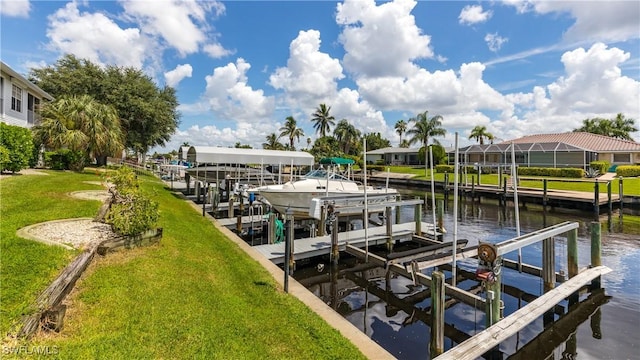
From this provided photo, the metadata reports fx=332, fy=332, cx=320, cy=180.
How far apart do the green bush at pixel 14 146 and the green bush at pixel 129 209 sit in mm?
11402

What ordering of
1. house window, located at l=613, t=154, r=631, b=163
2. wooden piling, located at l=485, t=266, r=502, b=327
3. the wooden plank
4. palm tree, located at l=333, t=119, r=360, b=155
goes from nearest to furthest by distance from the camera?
1. the wooden plank
2. wooden piling, located at l=485, t=266, r=502, b=327
3. house window, located at l=613, t=154, r=631, b=163
4. palm tree, located at l=333, t=119, r=360, b=155


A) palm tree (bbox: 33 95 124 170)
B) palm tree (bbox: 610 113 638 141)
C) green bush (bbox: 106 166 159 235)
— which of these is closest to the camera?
green bush (bbox: 106 166 159 235)

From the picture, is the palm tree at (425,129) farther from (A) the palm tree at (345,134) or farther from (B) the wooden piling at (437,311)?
(B) the wooden piling at (437,311)

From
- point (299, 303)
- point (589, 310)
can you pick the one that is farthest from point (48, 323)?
point (589, 310)

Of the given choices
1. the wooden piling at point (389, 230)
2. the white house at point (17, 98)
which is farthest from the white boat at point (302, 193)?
the white house at point (17, 98)

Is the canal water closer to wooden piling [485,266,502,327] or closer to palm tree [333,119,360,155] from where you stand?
wooden piling [485,266,502,327]

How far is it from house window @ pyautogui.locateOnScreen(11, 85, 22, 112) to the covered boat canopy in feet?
45.4

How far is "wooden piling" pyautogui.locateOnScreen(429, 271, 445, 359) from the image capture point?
5.68 meters

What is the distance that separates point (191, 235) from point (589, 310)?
1094 centimetres

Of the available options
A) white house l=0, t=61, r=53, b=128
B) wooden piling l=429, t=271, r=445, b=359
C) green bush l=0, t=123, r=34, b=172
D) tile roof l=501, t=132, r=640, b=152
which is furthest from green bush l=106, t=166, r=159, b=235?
tile roof l=501, t=132, r=640, b=152

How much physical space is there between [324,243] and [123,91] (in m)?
33.6

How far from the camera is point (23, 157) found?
54.4 feet

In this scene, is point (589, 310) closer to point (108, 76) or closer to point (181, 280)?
point (181, 280)

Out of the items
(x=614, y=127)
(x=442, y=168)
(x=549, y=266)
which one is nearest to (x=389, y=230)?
(x=549, y=266)
